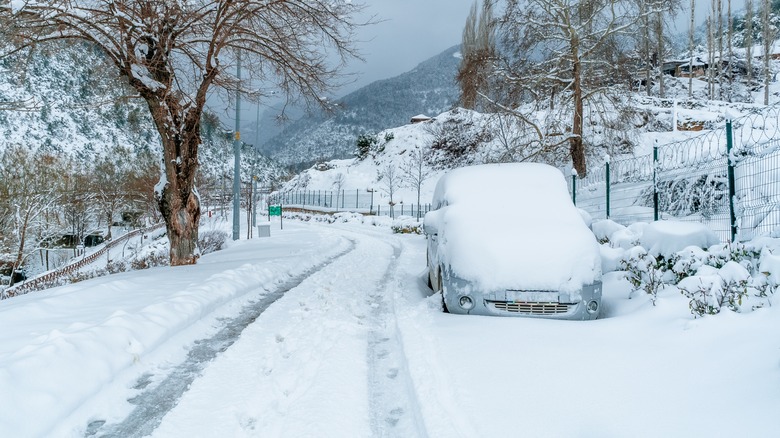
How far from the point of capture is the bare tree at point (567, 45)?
1459 centimetres

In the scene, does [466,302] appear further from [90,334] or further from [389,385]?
[90,334]

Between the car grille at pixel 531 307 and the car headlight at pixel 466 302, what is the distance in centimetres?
21

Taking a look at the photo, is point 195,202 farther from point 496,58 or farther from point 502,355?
point 496,58

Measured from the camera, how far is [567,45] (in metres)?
15.2

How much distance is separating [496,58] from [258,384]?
14868 millimetres

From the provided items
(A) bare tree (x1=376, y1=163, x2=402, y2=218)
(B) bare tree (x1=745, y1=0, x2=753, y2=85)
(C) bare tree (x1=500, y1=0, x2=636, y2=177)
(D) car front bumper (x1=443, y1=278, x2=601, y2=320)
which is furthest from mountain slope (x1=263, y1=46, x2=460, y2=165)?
(D) car front bumper (x1=443, y1=278, x2=601, y2=320)

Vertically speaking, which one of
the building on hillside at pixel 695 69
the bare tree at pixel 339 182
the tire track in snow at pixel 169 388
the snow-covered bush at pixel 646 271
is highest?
the building on hillside at pixel 695 69

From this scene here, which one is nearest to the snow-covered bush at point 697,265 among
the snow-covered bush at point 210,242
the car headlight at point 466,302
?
the car headlight at point 466,302

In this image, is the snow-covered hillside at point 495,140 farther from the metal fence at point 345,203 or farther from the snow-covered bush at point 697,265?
the snow-covered bush at point 697,265

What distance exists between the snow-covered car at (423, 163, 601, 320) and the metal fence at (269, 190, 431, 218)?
129 ft

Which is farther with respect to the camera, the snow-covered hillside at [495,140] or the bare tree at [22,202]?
the bare tree at [22,202]

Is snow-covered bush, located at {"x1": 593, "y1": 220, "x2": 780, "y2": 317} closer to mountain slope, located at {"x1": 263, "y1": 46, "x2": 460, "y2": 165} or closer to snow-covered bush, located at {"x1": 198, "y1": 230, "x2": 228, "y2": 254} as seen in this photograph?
snow-covered bush, located at {"x1": 198, "y1": 230, "x2": 228, "y2": 254}

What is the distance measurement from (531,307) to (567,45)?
12.4 meters

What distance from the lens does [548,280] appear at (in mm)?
5336
